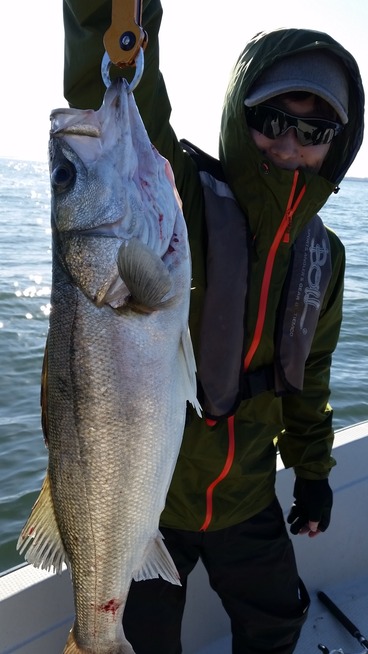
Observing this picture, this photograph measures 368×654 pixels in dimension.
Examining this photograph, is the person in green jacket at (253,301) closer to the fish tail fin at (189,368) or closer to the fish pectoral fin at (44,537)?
the fish tail fin at (189,368)

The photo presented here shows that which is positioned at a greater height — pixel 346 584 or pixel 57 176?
pixel 57 176

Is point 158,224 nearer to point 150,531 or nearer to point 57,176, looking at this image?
point 57,176

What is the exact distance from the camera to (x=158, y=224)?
1.66 metres

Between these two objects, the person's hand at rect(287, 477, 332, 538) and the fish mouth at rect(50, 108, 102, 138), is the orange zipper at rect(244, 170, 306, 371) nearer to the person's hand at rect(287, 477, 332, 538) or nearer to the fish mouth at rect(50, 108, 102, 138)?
the person's hand at rect(287, 477, 332, 538)

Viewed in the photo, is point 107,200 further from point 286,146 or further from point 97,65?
point 286,146

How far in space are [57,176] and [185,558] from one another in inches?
64.1

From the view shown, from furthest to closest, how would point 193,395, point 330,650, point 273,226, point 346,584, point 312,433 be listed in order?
1. point 346,584
2. point 330,650
3. point 312,433
4. point 273,226
5. point 193,395

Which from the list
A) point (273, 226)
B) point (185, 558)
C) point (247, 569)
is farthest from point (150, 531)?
point (273, 226)

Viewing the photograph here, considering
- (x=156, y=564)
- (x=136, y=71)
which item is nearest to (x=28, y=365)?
(x=156, y=564)

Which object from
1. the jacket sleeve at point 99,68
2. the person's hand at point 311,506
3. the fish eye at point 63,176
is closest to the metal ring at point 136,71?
the jacket sleeve at point 99,68

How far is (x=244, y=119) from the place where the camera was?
Result: 7.47ft

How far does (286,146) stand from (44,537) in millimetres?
1641

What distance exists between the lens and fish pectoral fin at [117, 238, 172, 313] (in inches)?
63.4

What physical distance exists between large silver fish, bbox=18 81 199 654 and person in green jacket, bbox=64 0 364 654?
0.45 m
